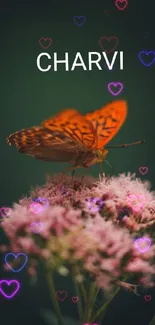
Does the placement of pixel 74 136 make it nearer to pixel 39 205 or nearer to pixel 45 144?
pixel 45 144

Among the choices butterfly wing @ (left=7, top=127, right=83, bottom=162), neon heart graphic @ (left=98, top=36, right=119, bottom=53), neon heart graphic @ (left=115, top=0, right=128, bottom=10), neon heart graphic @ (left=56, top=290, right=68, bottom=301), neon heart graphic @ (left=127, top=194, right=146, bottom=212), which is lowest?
neon heart graphic @ (left=56, top=290, right=68, bottom=301)

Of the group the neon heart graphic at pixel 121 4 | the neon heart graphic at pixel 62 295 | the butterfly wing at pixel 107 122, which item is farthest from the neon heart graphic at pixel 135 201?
the neon heart graphic at pixel 121 4

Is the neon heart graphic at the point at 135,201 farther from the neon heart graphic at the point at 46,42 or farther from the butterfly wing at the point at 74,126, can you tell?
the neon heart graphic at the point at 46,42

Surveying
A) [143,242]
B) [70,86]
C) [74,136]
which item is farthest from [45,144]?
[143,242]

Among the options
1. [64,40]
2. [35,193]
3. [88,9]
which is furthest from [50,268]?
[88,9]

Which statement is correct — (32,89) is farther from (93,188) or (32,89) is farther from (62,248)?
(62,248)

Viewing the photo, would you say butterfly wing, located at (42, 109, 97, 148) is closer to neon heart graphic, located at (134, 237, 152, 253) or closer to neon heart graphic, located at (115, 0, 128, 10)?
neon heart graphic, located at (134, 237, 152, 253)

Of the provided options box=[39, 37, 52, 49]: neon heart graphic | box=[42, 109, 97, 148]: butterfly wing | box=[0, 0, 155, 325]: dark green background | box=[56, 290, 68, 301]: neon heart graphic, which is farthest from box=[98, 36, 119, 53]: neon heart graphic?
box=[56, 290, 68, 301]: neon heart graphic
